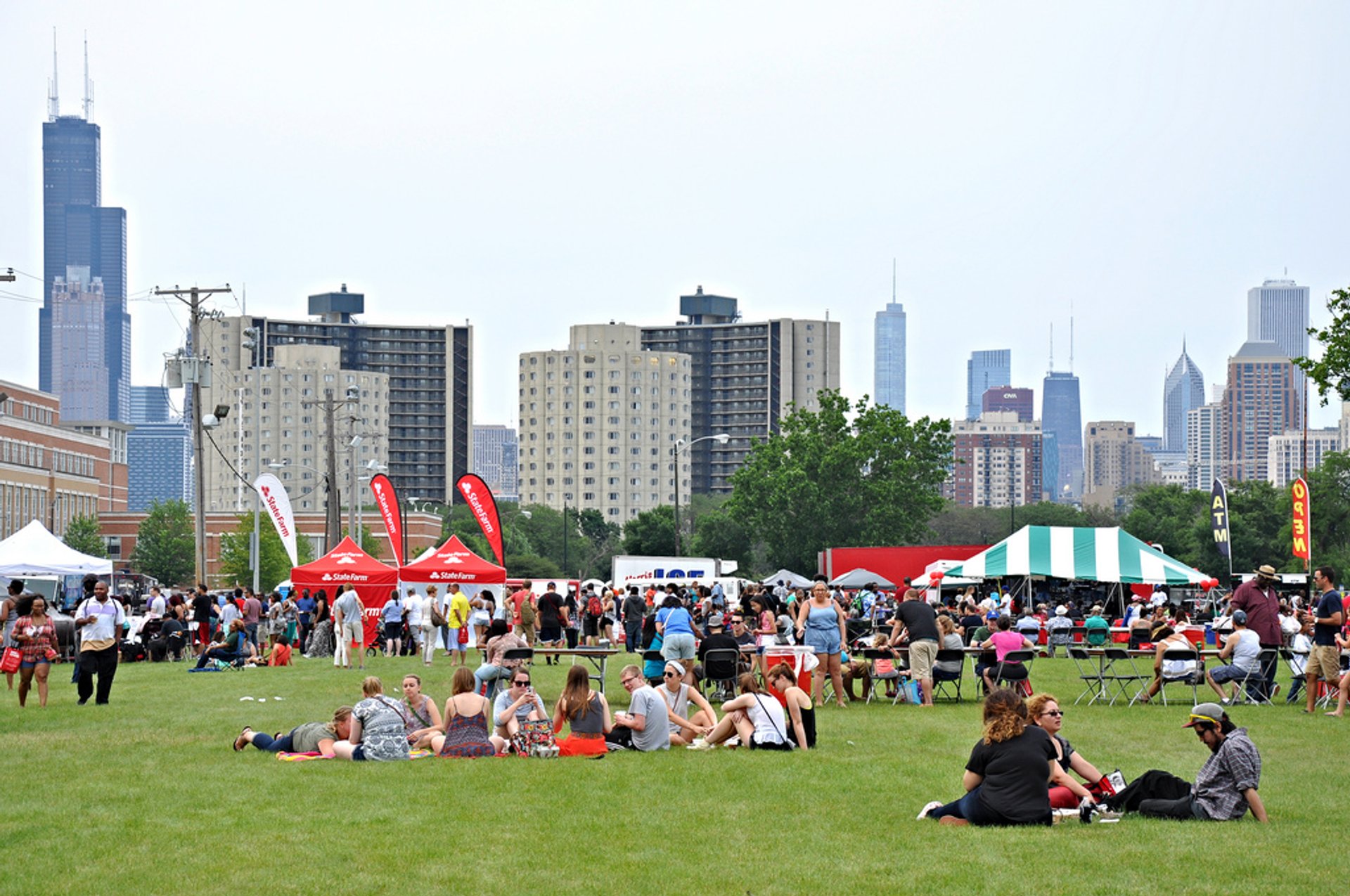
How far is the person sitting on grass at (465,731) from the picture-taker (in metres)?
13.5

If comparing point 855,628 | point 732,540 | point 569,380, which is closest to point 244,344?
point 855,628

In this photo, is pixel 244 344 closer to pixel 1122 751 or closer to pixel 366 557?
pixel 366 557

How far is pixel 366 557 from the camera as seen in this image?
32.2 metres

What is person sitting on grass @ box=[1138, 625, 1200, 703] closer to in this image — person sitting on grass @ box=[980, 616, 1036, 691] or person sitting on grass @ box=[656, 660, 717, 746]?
person sitting on grass @ box=[980, 616, 1036, 691]

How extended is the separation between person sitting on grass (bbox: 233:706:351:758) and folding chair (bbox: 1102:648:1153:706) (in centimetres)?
964

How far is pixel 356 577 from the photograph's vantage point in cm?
3108

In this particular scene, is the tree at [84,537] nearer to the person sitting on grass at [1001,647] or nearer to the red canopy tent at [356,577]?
the red canopy tent at [356,577]

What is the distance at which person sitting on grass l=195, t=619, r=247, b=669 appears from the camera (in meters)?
27.6

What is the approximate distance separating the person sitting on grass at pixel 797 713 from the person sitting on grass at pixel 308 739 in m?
4.10

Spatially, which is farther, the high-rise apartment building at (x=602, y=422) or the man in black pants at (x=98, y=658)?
the high-rise apartment building at (x=602, y=422)

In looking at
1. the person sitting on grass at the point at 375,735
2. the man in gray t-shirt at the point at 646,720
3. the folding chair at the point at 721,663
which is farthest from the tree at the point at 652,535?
the person sitting on grass at the point at 375,735

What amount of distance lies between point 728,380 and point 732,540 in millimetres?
85591

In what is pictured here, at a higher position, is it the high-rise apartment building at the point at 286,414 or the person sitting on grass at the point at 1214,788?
the high-rise apartment building at the point at 286,414

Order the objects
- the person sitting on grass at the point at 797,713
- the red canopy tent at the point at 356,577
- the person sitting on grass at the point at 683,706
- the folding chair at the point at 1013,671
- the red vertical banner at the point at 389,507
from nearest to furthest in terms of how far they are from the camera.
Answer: the person sitting on grass at the point at 797,713 < the person sitting on grass at the point at 683,706 < the folding chair at the point at 1013,671 < the red canopy tent at the point at 356,577 < the red vertical banner at the point at 389,507
